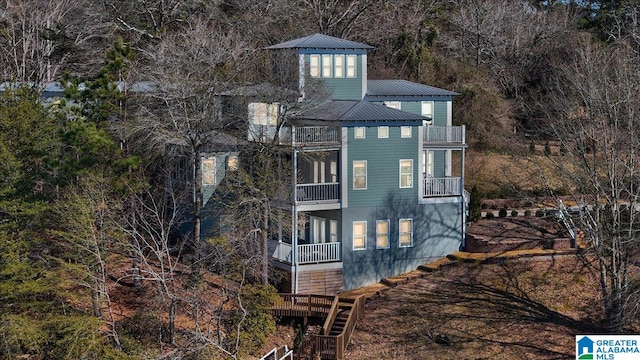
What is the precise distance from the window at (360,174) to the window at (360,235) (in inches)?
57.8

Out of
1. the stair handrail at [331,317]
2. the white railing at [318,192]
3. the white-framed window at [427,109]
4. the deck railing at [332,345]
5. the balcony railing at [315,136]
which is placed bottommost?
the deck railing at [332,345]

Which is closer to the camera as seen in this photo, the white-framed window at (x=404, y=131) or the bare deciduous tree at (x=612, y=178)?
the bare deciduous tree at (x=612, y=178)

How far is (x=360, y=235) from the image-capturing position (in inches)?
1414

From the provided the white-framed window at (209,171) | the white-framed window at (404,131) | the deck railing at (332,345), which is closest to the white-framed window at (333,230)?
the white-framed window at (404,131)

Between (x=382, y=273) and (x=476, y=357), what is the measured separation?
26.2ft

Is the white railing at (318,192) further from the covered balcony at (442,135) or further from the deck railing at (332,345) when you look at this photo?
the deck railing at (332,345)

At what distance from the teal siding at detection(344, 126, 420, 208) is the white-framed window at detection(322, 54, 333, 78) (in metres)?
4.63

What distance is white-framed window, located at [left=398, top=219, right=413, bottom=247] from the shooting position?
36656 millimetres

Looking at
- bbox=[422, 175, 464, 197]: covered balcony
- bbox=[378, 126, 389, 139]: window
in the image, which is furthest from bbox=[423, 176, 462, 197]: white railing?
bbox=[378, 126, 389, 139]: window

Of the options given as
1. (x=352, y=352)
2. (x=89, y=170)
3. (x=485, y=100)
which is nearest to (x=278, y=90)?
(x=89, y=170)

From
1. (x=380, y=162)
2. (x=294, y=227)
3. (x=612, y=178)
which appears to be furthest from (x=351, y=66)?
(x=612, y=178)

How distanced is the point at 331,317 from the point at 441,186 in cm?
916

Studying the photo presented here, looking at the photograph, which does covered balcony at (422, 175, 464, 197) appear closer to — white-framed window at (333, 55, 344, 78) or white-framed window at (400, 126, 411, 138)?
white-framed window at (400, 126, 411, 138)

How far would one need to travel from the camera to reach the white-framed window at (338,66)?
39500mm
